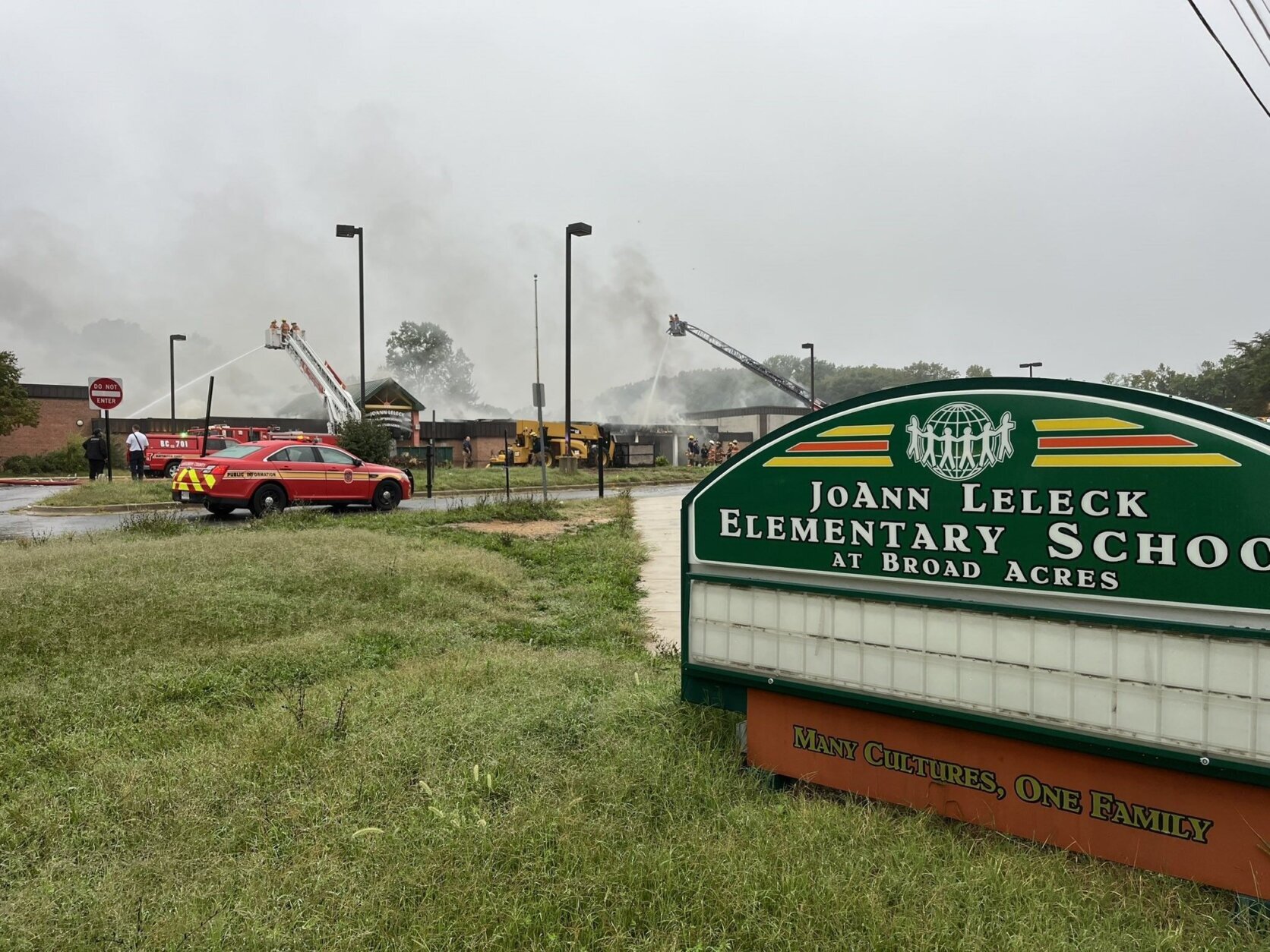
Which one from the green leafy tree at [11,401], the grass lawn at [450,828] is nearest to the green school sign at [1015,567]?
the grass lawn at [450,828]

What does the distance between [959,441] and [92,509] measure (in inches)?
742

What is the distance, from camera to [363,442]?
24672 mm

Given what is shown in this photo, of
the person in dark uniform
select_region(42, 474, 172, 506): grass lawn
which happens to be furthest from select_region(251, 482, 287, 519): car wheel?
the person in dark uniform

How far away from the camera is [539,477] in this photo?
91.9 feet

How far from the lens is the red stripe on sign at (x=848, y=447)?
3.44m

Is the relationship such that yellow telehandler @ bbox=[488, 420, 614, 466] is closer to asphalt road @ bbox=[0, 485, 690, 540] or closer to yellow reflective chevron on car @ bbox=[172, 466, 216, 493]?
asphalt road @ bbox=[0, 485, 690, 540]

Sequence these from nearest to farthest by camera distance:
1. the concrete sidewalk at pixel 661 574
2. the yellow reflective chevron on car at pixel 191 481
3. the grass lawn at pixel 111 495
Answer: the concrete sidewalk at pixel 661 574, the yellow reflective chevron on car at pixel 191 481, the grass lawn at pixel 111 495

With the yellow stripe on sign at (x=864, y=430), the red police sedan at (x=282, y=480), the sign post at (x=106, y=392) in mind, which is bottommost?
the red police sedan at (x=282, y=480)

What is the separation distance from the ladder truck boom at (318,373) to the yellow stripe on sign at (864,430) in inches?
1432

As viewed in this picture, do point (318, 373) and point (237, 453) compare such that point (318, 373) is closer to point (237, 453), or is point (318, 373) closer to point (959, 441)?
point (237, 453)

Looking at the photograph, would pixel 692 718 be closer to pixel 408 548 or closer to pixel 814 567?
pixel 814 567

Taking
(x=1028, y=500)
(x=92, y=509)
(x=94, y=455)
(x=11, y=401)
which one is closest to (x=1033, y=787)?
(x=1028, y=500)

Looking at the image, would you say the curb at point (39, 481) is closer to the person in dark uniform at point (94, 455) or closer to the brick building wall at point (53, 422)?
the person in dark uniform at point (94, 455)

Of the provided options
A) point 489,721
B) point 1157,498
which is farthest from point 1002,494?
point 489,721
